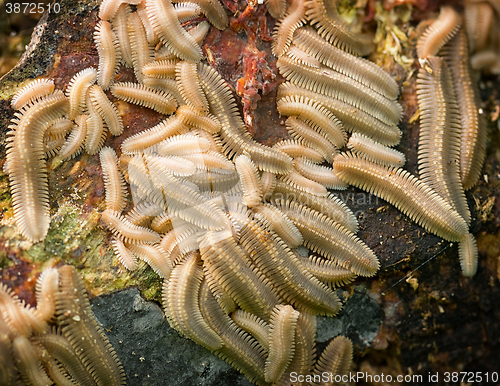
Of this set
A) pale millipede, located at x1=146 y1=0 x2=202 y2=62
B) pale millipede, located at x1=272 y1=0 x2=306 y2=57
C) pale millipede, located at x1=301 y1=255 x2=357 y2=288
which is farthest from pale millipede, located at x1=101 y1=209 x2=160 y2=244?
pale millipede, located at x1=272 y1=0 x2=306 y2=57

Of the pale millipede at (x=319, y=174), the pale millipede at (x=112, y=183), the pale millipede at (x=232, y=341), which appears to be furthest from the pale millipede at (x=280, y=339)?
the pale millipede at (x=112, y=183)

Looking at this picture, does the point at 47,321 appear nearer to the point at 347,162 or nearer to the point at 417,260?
the point at 347,162

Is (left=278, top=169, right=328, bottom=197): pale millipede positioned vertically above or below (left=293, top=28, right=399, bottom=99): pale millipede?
below

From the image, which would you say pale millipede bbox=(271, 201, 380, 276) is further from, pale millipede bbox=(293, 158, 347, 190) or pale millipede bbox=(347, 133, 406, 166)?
pale millipede bbox=(347, 133, 406, 166)

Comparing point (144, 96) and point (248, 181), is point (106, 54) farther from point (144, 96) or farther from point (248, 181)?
point (248, 181)

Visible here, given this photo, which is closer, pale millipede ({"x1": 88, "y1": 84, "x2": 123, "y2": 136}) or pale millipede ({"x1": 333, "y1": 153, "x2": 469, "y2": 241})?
pale millipede ({"x1": 88, "y1": 84, "x2": 123, "y2": 136})

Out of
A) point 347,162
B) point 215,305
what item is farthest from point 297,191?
point 215,305
